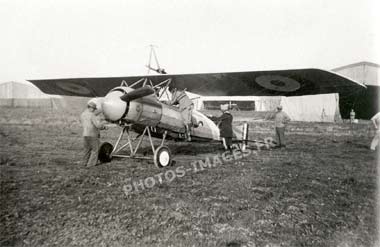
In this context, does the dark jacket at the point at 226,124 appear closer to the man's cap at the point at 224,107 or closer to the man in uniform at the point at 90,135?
the man's cap at the point at 224,107

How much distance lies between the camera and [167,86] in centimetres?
952

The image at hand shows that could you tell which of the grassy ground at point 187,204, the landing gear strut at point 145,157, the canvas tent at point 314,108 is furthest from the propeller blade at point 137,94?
the canvas tent at point 314,108

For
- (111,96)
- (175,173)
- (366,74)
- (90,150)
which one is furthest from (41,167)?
(366,74)

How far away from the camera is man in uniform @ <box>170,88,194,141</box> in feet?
31.5

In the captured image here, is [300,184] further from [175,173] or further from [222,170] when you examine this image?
[175,173]

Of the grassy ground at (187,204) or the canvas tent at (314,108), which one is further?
the canvas tent at (314,108)

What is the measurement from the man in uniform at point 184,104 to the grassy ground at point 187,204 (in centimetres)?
157

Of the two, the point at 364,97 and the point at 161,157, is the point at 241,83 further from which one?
the point at 364,97

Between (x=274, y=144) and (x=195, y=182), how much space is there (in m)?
7.68

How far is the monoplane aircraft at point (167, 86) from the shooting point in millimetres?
7797

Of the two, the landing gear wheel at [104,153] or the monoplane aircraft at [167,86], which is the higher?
the monoplane aircraft at [167,86]

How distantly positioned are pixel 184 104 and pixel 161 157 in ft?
6.74

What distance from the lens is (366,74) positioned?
104ft

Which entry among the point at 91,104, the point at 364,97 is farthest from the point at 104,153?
the point at 364,97
